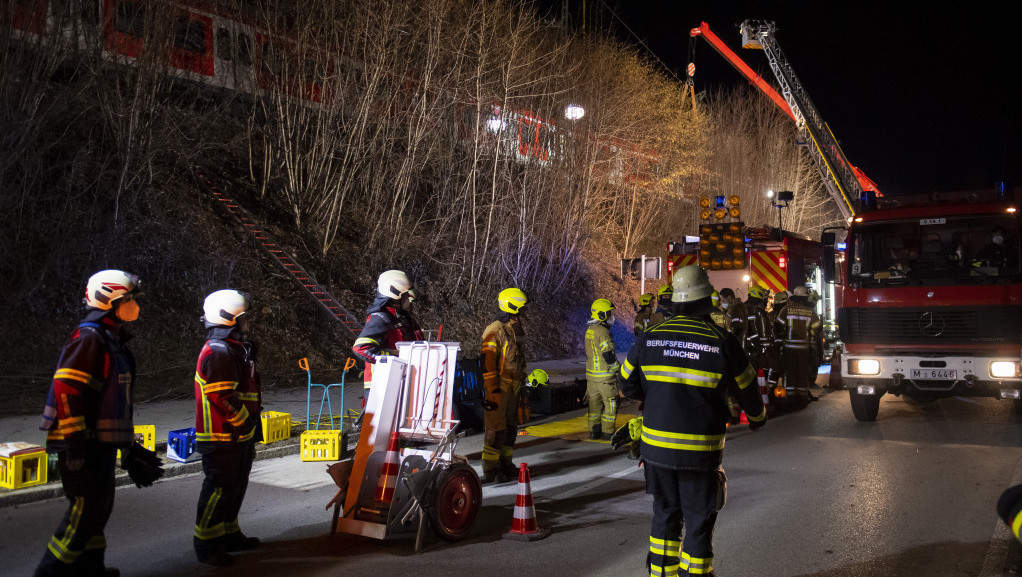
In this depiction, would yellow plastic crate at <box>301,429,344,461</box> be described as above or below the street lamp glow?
below

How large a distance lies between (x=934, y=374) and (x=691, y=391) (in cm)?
716

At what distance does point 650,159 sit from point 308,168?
11.9 meters

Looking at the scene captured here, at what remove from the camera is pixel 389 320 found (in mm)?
6684

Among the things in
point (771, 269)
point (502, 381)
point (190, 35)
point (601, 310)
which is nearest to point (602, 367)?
point (601, 310)

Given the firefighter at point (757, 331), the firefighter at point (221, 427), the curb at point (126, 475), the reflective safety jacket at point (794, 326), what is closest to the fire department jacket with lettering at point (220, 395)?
the firefighter at point (221, 427)

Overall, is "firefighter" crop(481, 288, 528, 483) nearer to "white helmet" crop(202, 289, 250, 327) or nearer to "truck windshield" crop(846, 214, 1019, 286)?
"white helmet" crop(202, 289, 250, 327)

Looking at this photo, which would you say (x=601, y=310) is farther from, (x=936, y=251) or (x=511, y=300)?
(x=936, y=251)

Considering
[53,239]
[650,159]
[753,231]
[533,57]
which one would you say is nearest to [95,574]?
[53,239]

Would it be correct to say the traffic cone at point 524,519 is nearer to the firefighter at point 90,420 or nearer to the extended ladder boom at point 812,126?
the firefighter at point 90,420

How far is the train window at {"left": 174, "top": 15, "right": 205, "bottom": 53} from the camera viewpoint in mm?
15828

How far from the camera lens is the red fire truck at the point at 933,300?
375 inches

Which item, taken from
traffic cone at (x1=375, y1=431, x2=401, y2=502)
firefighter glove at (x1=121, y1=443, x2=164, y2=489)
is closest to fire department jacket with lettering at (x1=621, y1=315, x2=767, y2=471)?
traffic cone at (x1=375, y1=431, x2=401, y2=502)

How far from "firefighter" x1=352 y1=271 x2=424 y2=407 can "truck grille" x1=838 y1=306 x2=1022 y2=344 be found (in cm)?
655

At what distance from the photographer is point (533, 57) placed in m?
20.2
